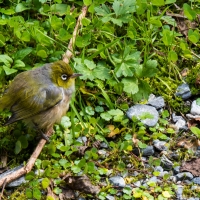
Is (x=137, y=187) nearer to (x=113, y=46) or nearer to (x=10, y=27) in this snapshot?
(x=113, y=46)

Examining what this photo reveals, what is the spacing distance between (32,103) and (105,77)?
83cm

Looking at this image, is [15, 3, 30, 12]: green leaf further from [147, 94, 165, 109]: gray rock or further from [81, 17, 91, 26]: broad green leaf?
[147, 94, 165, 109]: gray rock

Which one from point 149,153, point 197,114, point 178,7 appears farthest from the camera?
point 178,7

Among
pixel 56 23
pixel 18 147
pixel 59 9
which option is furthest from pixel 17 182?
pixel 59 9

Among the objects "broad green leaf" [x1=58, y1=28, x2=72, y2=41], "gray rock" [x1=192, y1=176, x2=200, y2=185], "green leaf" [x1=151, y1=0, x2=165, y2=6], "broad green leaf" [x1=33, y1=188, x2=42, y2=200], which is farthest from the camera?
"green leaf" [x1=151, y1=0, x2=165, y2=6]

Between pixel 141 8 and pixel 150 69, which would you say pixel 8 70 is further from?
pixel 141 8

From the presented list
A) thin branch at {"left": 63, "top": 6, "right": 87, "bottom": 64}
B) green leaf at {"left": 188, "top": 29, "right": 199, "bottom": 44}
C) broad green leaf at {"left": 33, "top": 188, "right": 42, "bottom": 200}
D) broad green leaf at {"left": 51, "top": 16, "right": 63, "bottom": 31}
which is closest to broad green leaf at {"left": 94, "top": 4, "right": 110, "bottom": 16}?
thin branch at {"left": 63, "top": 6, "right": 87, "bottom": 64}

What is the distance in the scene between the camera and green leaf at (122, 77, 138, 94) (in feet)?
16.9

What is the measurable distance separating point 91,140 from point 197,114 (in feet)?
3.43

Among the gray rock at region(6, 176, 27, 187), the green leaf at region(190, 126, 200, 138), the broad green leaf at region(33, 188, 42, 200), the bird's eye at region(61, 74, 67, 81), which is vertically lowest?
the gray rock at region(6, 176, 27, 187)

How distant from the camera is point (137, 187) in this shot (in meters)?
4.57

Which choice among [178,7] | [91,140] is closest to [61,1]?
[178,7]

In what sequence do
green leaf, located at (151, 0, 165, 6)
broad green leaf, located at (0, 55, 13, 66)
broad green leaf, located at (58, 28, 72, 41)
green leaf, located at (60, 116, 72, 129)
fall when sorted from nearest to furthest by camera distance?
1. green leaf, located at (60, 116, 72, 129)
2. broad green leaf, located at (0, 55, 13, 66)
3. broad green leaf, located at (58, 28, 72, 41)
4. green leaf, located at (151, 0, 165, 6)

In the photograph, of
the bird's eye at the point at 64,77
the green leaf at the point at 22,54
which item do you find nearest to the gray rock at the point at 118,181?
the bird's eye at the point at 64,77
